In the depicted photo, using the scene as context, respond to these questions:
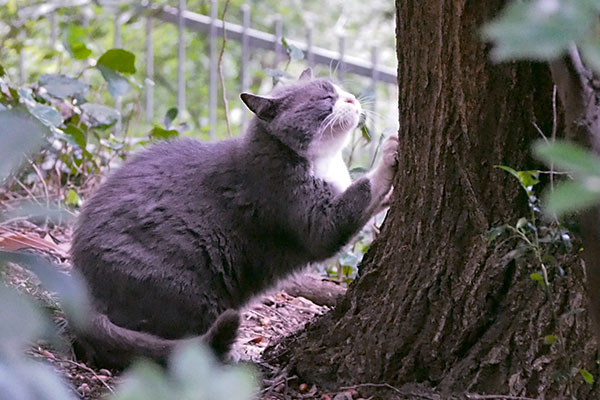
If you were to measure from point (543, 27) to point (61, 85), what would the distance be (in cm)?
383

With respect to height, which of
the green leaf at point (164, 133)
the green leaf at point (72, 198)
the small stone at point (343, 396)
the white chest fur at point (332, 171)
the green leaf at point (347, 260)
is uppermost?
the white chest fur at point (332, 171)

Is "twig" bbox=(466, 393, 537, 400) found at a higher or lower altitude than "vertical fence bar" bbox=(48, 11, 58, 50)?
lower

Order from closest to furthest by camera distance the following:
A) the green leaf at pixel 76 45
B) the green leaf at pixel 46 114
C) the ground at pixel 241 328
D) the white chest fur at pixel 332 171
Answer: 1. the ground at pixel 241 328
2. the white chest fur at pixel 332 171
3. the green leaf at pixel 46 114
4. the green leaf at pixel 76 45

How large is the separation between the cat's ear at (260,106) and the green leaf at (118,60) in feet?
3.89

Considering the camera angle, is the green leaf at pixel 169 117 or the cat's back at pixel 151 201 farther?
the green leaf at pixel 169 117

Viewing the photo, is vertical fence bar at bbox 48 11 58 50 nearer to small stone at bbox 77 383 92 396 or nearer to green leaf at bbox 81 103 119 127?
green leaf at bbox 81 103 119 127

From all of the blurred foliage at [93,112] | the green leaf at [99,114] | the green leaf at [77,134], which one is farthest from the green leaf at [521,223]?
the green leaf at [99,114]

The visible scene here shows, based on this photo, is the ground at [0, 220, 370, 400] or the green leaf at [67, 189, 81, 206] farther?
the green leaf at [67, 189, 81, 206]

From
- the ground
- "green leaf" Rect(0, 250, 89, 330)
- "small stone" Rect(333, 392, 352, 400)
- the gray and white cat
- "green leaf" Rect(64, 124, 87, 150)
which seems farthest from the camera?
"green leaf" Rect(64, 124, 87, 150)

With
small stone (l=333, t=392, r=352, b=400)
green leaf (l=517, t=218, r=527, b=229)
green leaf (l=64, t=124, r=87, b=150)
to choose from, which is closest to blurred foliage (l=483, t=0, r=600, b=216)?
green leaf (l=517, t=218, r=527, b=229)

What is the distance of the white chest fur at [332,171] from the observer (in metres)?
3.15

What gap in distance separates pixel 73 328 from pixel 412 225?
1.31m

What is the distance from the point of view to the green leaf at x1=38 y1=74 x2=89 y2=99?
4117mm

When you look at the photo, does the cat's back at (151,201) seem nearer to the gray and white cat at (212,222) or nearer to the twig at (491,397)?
the gray and white cat at (212,222)
